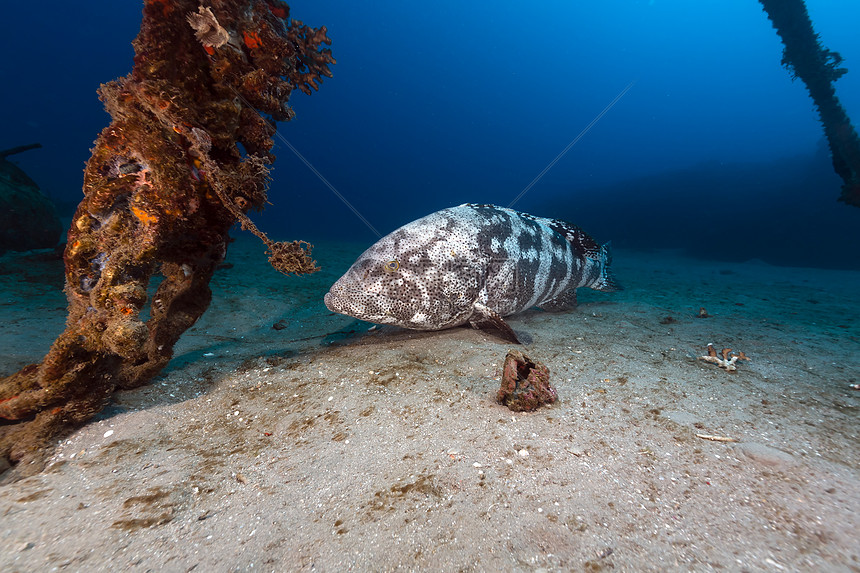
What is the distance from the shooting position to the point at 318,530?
1.51 meters

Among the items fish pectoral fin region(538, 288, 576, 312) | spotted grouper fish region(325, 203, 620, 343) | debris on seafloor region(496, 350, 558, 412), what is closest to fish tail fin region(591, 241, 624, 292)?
fish pectoral fin region(538, 288, 576, 312)

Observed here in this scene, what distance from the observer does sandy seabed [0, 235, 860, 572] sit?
4.45 feet

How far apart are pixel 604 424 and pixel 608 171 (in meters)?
89.7

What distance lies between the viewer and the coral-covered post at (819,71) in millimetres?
8703

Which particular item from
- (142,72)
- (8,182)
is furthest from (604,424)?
(8,182)

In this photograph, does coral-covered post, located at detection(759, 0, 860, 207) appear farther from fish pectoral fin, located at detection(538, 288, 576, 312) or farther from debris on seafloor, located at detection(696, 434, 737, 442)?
debris on seafloor, located at detection(696, 434, 737, 442)

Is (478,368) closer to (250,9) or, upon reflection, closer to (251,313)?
(250,9)

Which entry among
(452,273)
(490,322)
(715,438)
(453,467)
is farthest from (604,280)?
(453,467)

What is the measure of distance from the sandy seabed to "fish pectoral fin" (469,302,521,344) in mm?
232

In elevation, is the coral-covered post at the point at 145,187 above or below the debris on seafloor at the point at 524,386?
above

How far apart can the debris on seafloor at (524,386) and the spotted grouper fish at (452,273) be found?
4.14 feet

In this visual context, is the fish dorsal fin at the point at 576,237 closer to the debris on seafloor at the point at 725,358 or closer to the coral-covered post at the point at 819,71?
the debris on seafloor at the point at 725,358

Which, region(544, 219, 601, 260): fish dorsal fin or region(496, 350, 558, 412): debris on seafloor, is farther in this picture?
region(544, 219, 601, 260): fish dorsal fin

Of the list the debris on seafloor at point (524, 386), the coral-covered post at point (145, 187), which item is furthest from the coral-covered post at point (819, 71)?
the coral-covered post at point (145, 187)
